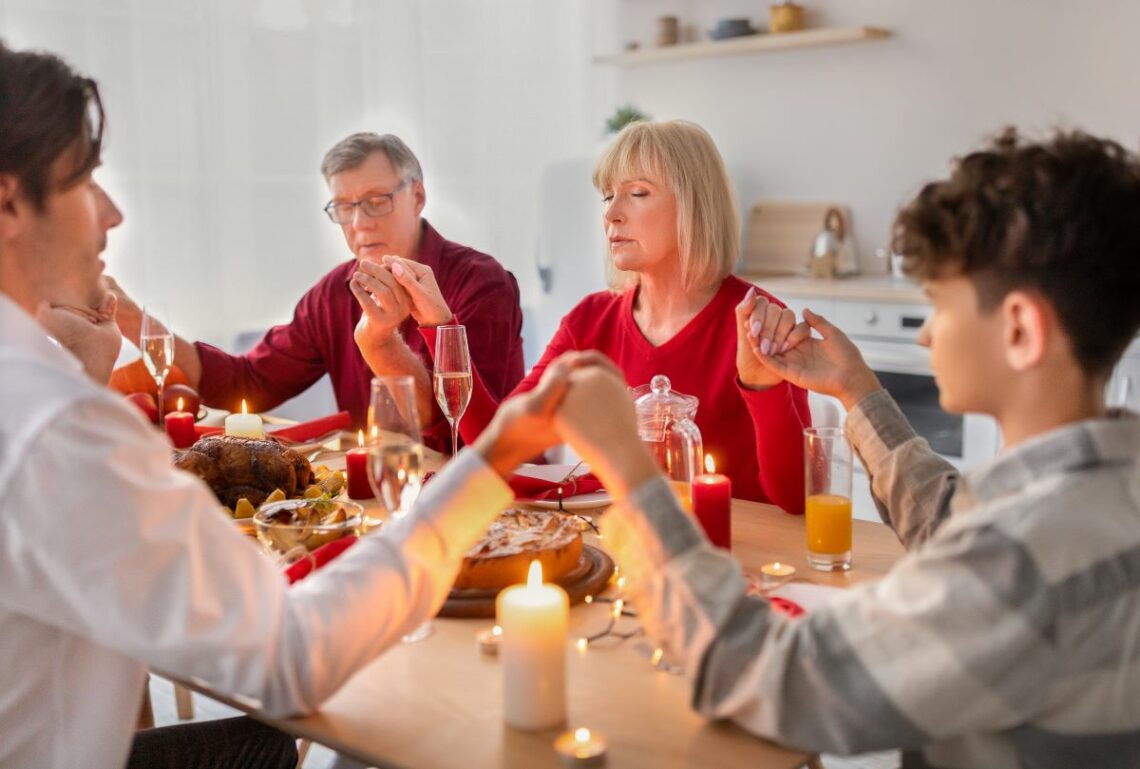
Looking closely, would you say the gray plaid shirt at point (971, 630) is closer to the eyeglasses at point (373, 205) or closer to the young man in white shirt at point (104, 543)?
the young man in white shirt at point (104, 543)

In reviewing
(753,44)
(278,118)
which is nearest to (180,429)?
(278,118)

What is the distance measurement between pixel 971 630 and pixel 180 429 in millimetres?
1759

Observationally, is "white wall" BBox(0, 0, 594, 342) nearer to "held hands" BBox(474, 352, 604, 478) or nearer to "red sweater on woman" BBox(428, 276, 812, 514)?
"red sweater on woman" BBox(428, 276, 812, 514)

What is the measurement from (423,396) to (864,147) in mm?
2828

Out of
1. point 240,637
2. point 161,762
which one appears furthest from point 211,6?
point 240,637

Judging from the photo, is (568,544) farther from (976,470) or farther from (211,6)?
(211,6)

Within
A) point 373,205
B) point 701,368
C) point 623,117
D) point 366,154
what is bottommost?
point 701,368

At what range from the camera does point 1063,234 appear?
40.6 inches

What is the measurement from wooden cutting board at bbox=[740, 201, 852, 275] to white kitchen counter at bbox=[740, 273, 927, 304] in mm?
226

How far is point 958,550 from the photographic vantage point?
3.20 ft

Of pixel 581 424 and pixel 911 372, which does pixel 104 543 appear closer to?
pixel 581 424

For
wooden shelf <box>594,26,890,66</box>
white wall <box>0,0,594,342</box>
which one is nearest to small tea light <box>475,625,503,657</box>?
white wall <box>0,0,594,342</box>

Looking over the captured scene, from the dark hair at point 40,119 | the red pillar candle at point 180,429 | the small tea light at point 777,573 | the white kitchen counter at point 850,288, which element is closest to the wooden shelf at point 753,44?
the white kitchen counter at point 850,288

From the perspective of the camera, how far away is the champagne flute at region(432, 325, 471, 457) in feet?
6.53
